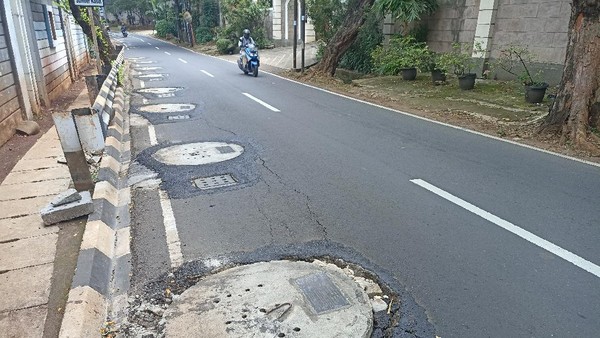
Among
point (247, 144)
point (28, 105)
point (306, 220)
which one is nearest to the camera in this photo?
point (306, 220)

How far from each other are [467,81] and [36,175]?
11427 millimetres

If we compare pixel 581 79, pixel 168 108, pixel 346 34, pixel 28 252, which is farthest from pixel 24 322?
pixel 346 34

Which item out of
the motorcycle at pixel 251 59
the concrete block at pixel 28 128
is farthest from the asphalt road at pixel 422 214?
the motorcycle at pixel 251 59

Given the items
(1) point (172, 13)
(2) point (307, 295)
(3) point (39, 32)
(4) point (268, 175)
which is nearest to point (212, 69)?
(3) point (39, 32)

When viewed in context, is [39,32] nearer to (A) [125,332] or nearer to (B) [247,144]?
(B) [247,144]

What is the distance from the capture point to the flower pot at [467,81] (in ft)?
41.3

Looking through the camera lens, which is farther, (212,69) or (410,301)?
(212,69)

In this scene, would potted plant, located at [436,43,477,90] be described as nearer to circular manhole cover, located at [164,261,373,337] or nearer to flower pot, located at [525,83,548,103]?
flower pot, located at [525,83,548,103]

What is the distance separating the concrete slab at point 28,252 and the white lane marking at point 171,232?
1.00 metres

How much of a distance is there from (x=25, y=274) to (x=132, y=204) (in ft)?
5.20

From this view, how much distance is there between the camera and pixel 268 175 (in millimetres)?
5777

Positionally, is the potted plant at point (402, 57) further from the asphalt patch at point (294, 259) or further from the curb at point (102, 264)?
the asphalt patch at point (294, 259)

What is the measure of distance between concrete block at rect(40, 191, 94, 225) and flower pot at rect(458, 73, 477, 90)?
11.3 metres

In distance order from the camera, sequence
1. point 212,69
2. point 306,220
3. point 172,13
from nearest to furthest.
Answer: point 306,220, point 212,69, point 172,13
